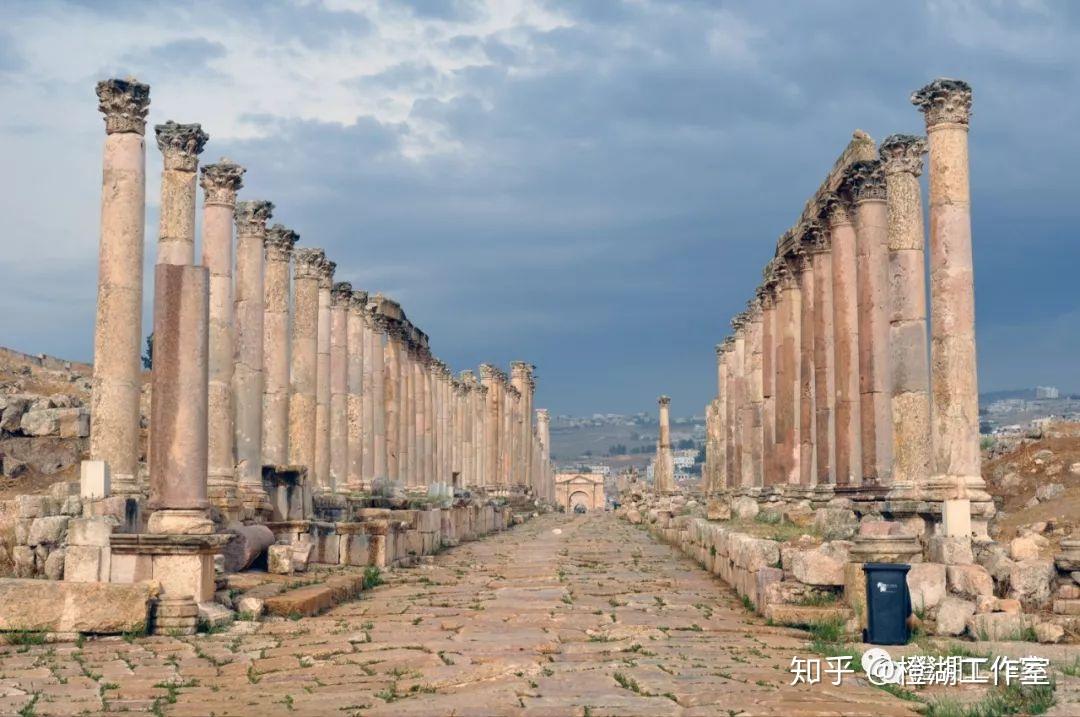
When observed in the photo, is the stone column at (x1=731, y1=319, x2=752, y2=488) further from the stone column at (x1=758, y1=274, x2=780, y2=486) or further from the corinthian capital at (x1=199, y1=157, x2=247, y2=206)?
the corinthian capital at (x1=199, y1=157, x2=247, y2=206)

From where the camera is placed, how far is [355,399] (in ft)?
114

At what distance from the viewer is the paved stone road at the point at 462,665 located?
945cm

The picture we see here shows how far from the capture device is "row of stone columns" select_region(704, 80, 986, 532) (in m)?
18.6

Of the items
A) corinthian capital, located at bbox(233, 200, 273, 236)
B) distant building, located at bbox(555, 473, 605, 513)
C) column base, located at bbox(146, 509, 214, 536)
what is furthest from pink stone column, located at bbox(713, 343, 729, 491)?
distant building, located at bbox(555, 473, 605, 513)

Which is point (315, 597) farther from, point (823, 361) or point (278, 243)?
point (823, 361)

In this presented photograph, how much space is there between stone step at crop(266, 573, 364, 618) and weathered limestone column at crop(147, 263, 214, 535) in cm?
123

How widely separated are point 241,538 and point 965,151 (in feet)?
40.4

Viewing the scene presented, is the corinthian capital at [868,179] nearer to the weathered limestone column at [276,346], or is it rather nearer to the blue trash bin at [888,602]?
the weathered limestone column at [276,346]

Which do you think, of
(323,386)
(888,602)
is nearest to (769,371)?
(323,386)

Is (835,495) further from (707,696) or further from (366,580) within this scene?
(707,696)

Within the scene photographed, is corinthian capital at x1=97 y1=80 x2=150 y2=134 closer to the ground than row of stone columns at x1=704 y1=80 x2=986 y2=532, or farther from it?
farther from it

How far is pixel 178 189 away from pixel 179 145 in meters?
0.78

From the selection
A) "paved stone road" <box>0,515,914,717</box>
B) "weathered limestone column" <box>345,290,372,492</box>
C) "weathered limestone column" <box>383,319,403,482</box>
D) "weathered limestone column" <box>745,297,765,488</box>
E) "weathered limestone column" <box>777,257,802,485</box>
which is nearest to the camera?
"paved stone road" <box>0,515,914,717</box>

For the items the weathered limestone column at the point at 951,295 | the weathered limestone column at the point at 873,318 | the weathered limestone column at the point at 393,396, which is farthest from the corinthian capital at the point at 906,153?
the weathered limestone column at the point at 393,396
